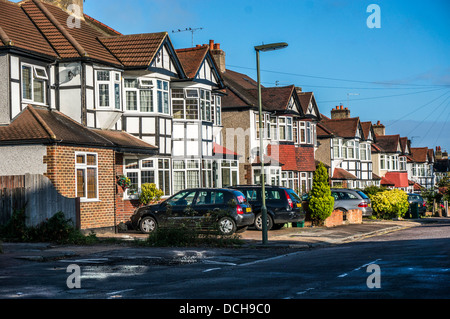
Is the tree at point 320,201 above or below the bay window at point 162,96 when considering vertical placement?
below

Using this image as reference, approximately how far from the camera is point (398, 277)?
11.3m

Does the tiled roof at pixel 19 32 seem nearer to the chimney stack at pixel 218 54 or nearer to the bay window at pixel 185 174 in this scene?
the bay window at pixel 185 174

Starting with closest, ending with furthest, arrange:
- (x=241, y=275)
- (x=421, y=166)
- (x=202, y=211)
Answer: (x=241, y=275), (x=202, y=211), (x=421, y=166)

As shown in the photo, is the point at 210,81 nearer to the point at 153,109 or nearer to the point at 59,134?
the point at 153,109

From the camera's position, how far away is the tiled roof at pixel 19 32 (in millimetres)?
22377

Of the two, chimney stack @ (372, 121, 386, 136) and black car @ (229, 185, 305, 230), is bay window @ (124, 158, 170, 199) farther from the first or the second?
chimney stack @ (372, 121, 386, 136)

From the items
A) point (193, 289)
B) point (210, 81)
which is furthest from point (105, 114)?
point (193, 289)

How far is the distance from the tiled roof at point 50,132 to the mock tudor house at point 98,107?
0.05m

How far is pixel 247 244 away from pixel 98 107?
347 inches

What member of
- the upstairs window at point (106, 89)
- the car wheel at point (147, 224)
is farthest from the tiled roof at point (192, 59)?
the car wheel at point (147, 224)

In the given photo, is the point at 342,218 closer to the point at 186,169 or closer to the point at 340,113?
the point at 186,169

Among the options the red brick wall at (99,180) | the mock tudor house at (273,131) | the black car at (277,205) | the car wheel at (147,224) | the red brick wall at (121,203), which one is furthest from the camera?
the mock tudor house at (273,131)

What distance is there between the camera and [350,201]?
112 ft

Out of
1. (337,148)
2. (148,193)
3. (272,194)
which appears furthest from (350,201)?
(337,148)
